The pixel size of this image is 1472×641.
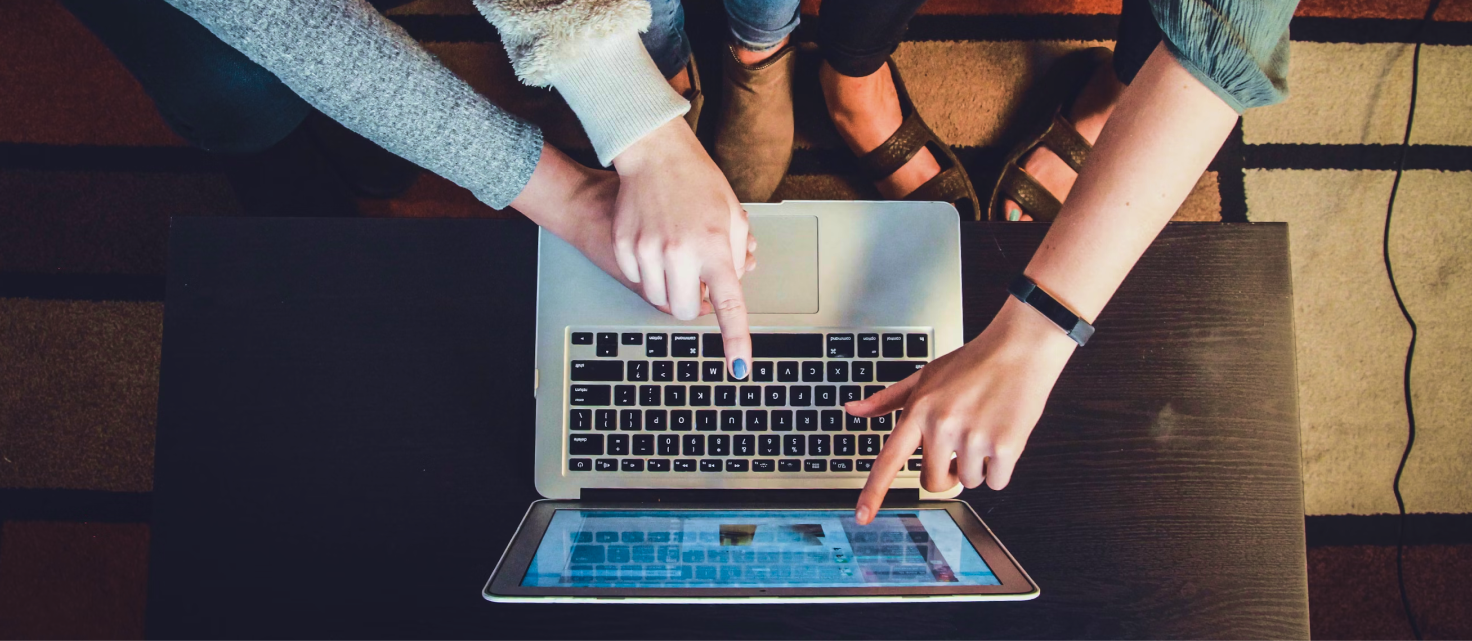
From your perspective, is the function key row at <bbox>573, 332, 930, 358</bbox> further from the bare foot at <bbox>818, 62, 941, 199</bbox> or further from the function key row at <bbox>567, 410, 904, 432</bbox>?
the bare foot at <bbox>818, 62, 941, 199</bbox>

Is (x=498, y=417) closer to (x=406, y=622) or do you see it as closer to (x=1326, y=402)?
(x=406, y=622)

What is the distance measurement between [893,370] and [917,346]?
32 mm

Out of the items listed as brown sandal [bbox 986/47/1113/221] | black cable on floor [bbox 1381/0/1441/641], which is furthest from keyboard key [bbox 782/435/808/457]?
black cable on floor [bbox 1381/0/1441/641]

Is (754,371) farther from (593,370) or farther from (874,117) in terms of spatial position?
(874,117)

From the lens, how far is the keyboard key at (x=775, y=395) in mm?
632

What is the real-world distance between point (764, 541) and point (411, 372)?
14.4 inches

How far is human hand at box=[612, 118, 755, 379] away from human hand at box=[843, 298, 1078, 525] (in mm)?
141

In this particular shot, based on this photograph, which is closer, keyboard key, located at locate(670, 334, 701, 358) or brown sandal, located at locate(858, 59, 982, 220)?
keyboard key, located at locate(670, 334, 701, 358)

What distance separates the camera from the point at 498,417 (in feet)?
2.11

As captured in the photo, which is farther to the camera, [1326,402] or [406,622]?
[1326,402]

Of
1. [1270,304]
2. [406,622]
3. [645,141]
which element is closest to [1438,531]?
[1270,304]

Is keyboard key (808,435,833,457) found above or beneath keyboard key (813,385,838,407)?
beneath

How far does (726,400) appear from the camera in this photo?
63 centimetres

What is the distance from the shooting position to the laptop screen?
1.68 feet
